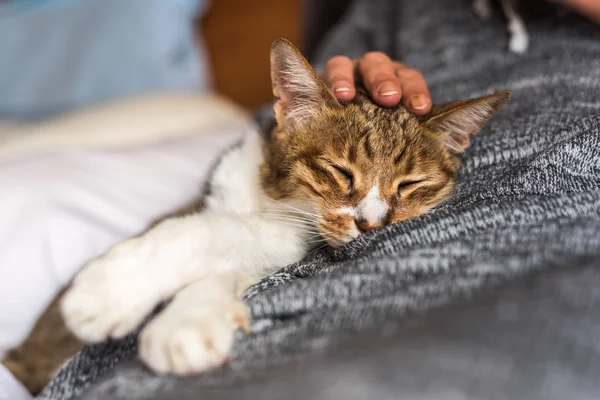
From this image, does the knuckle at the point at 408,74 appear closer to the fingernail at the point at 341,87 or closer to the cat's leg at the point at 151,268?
the fingernail at the point at 341,87

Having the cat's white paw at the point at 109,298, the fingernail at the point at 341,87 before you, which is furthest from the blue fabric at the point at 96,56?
the cat's white paw at the point at 109,298

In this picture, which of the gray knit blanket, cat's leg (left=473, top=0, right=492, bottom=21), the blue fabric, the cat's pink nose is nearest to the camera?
the gray knit blanket

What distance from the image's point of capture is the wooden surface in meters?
2.69

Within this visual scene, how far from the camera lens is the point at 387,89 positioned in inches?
41.3

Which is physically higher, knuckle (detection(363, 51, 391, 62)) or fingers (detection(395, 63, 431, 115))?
knuckle (detection(363, 51, 391, 62))

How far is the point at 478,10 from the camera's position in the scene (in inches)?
57.1

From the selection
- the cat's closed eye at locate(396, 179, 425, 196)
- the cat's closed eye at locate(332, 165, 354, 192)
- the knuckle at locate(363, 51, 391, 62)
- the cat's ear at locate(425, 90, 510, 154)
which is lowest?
the cat's closed eye at locate(396, 179, 425, 196)

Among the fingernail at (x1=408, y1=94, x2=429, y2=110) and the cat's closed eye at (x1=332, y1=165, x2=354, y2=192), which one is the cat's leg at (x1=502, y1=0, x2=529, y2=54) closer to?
the fingernail at (x1=408, y1=94, x2=429, y2=110)

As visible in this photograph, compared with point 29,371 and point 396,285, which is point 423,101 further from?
point 29,371

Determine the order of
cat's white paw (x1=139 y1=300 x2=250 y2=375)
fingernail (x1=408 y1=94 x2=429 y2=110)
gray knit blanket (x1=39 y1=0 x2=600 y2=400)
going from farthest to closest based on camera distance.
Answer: fingernail (x1=408 y1=94 x2=429 y2=110)
cat's white paw (x1=139 y1=300 x2=250 y2=375)
gray knit blanket (x1=39 y1=0 x2=600 y2=400)

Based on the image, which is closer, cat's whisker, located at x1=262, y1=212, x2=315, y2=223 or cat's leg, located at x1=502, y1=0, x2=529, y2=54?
cat's whisker, located at x1=262, y1=212, x2=315, y2=223

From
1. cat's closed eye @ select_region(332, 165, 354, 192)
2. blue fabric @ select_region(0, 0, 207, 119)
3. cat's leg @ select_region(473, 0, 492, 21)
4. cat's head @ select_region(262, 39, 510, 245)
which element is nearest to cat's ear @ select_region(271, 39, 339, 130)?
cat's head @ select_region(262, 39, 510, 245)

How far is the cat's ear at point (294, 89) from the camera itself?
3.39 ft

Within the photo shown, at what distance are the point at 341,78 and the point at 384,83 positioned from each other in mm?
99
